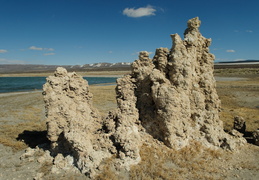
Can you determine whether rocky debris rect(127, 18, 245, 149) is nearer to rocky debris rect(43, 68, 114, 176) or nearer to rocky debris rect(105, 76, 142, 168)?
rocky debris rect(105, 76, 142, 168)

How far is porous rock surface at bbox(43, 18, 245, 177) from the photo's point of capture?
998 centimetres

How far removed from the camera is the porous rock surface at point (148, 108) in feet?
32.8

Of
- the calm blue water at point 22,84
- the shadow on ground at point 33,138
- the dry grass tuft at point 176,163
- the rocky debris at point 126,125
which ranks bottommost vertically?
the calm blue water at point 22,84

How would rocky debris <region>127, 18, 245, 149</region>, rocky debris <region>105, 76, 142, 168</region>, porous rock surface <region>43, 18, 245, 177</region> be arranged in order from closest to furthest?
1. rocky debris <region>105, 76, 142, 168</region>
2. porous rock surface <region>43, 18, 245, 177</region>
3. rocky debris <region>127, 18, 245, 149</region>

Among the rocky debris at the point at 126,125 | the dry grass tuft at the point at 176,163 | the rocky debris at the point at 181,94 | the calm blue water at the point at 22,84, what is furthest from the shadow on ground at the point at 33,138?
the calm blue water at the point at 22,84

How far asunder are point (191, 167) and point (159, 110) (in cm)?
324

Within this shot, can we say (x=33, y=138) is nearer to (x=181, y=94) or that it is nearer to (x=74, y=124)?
(x=74, y=124)

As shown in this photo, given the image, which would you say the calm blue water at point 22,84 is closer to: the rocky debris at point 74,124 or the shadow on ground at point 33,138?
the shadow on ground at point 33,138

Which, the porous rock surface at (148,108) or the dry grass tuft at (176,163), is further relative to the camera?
the porous rock surface at (148,108)

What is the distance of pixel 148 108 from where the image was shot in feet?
37.8

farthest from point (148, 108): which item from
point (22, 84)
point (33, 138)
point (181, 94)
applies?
point (22, 84)

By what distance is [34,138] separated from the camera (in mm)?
13906

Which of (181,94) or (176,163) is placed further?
(181,94)

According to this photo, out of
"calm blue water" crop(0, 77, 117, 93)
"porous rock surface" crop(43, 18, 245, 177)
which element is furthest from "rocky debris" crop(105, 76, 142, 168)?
"calm blue water" crop(0, 77, 117, 93)
